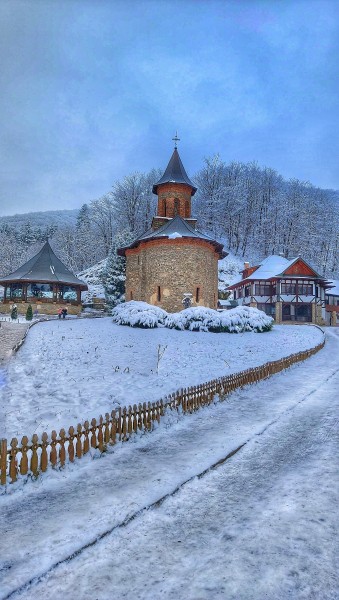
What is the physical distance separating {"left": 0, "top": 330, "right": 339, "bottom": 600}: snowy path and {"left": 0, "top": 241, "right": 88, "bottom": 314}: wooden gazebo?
3397cm

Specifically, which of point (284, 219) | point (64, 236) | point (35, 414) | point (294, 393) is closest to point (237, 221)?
point (284, 219)

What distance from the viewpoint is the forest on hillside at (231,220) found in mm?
68812

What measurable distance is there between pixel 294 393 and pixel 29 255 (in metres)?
74.3

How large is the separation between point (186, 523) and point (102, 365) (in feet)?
34.5

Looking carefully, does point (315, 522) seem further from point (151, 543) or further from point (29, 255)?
point (29, 255)

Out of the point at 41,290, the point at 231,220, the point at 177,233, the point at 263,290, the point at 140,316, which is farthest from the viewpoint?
the point at 231,220

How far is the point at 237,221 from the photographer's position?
70375 mm

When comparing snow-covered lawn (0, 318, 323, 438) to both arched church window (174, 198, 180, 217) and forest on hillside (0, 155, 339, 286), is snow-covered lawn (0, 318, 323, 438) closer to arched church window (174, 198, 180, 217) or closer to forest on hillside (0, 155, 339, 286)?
arched church window (174, 198, 180, 217)

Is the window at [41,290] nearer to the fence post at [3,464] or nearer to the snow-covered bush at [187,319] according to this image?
the snow-covered bush at [187,319]

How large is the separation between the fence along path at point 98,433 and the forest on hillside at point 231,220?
5564 centimetres

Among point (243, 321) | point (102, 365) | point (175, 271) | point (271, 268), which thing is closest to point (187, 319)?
point (243, 321)

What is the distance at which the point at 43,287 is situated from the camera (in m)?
42.4

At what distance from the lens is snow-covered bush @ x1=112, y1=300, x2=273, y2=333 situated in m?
24.9

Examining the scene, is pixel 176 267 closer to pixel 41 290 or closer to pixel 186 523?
pixel 41 290
